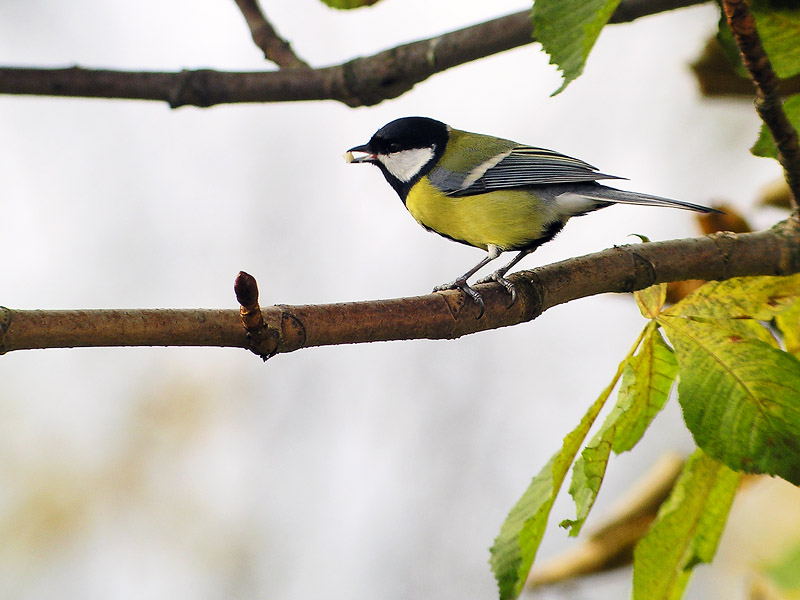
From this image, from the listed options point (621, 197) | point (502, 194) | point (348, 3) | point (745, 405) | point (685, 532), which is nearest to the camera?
point (745, 405)

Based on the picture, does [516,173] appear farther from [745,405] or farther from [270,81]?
[745,405]

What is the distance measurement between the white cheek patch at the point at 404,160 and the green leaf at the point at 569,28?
1.02 meters

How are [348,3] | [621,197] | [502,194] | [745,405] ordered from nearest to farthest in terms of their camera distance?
1. [745,405]
2. [348,3]
3. [621,197]
4. [502,194]

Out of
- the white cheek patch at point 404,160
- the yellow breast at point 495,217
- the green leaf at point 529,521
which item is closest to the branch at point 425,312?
the green leaf at point 529,521

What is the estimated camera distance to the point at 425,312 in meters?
0.73

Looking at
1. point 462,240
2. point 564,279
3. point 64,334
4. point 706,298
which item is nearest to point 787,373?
point 706,298

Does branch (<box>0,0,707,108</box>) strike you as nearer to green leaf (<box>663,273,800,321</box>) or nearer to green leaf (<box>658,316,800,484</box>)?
green leaf (<box>663,273,800,321</box>)

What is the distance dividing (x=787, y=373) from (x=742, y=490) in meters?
0.37

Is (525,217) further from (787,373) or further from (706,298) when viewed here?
(787,373)

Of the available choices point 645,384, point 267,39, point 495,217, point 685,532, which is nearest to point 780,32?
point 645,384

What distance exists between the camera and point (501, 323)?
0.81 m

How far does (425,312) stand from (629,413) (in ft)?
0.70

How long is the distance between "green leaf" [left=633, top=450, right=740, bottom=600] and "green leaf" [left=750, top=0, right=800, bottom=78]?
0.39 metres

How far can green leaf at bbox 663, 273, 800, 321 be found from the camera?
0.78 metres
